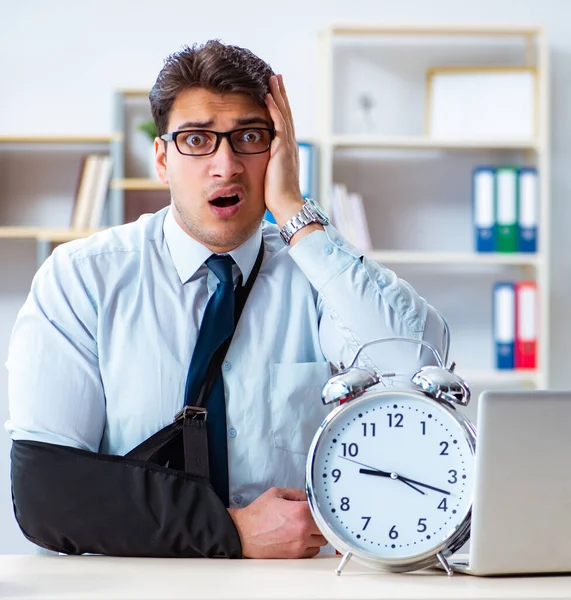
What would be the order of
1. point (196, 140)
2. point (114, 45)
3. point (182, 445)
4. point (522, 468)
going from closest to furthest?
point (522, 468) < point (182, 445) < point (196, 140) < point (114, 45)

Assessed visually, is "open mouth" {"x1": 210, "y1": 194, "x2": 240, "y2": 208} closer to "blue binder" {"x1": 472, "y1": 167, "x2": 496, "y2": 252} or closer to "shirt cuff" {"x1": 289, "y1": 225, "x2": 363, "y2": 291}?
"shirt cuff" {"x1": 289, "y1": 225, "x2": 363, "y2": 291}

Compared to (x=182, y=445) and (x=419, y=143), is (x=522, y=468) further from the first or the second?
(x=419, y=143)

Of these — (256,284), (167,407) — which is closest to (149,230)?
(256,284)

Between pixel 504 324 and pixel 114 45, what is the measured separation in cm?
189

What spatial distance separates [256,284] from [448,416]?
0.62 metres

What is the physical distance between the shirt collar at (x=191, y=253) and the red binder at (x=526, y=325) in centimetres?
193

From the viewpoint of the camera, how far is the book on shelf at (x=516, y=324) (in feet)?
11.0

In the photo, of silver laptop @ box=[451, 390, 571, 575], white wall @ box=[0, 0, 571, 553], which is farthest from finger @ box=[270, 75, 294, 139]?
white wall @ box=[0, 0, 571, 553]

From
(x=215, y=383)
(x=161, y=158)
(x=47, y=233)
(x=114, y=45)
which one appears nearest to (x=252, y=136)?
(x=161, y=158)

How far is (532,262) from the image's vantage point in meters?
3.34

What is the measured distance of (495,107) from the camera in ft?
11.2

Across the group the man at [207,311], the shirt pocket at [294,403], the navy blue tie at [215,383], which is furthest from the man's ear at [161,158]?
the shirt pocket at [294,403]

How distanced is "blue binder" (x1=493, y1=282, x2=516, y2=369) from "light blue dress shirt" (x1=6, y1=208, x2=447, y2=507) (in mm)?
1859

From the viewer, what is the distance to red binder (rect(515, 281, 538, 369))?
334cm
